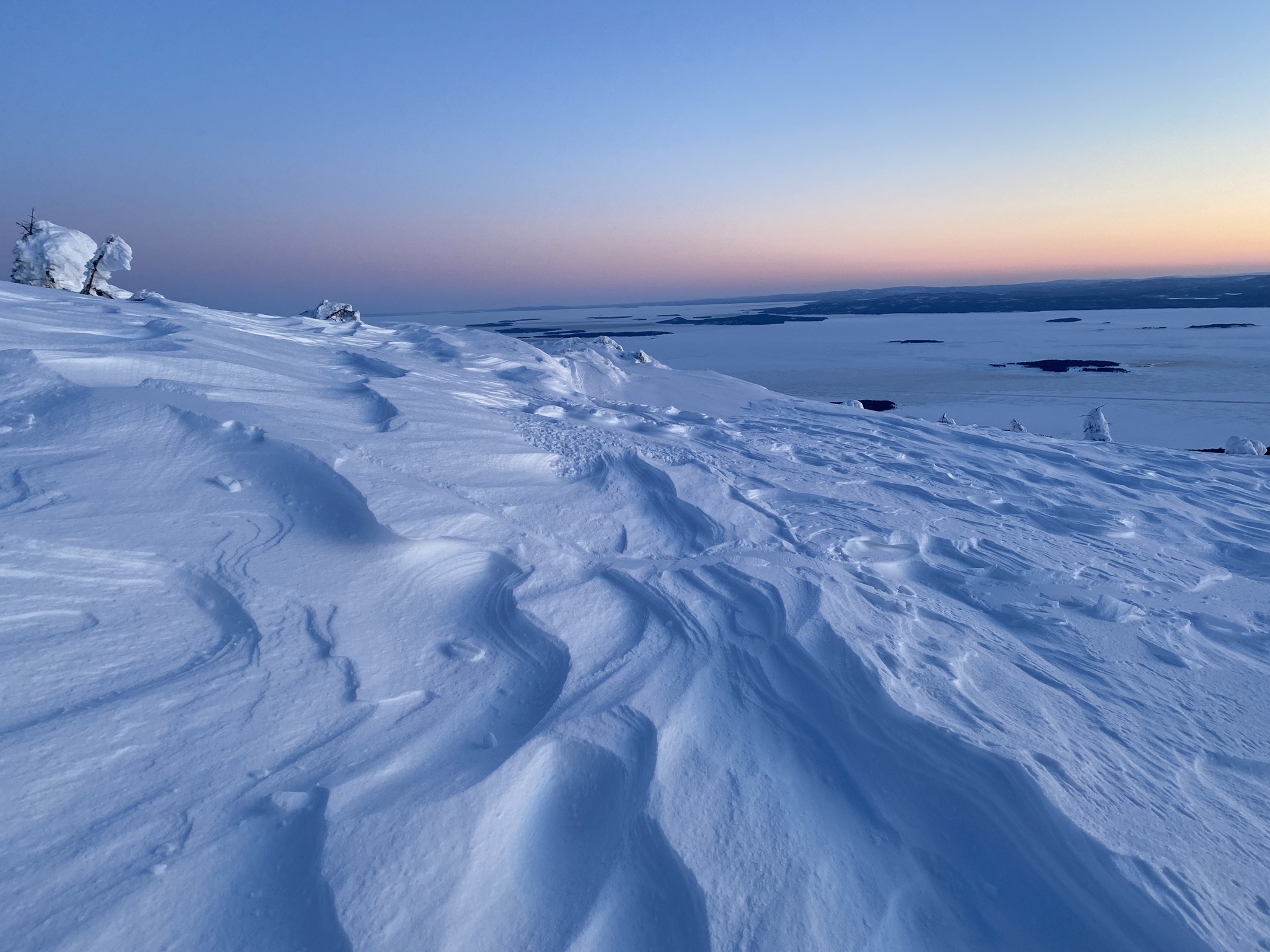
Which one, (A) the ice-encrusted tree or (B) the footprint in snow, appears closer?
(B) the footprint in snow

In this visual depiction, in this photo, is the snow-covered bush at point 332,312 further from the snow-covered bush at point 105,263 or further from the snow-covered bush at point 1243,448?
the snow-covered bush at point 1243,448

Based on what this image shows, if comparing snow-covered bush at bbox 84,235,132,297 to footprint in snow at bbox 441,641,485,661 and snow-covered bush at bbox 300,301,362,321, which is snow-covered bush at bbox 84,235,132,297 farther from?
footprint in snow at bbox 441,641,485,661

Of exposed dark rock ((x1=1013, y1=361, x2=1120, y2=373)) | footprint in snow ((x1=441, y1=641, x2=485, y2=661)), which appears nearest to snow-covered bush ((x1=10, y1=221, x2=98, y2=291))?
footprint in snow ((x1=441, y1=641, x2=485, y2=661))

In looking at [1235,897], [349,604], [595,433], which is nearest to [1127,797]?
[1235,897]

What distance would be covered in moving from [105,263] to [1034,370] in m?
19.2

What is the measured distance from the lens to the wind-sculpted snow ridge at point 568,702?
4.16 feet

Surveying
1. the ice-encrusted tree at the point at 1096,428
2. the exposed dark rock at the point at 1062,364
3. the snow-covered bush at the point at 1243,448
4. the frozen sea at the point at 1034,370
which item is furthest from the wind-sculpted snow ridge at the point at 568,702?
the exposed dark rock at the point at 1062,364

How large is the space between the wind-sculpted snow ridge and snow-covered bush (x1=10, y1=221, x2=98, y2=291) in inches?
205

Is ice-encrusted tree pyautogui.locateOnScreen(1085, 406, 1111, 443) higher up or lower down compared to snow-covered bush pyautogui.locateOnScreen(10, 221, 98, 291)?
lower down

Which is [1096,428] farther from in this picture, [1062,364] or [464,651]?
[1062,364]

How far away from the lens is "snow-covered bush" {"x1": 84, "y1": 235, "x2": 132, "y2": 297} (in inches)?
297

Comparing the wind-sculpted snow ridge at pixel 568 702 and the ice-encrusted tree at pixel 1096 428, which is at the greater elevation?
the wind-sculpted snow ridge at pixel 568 702

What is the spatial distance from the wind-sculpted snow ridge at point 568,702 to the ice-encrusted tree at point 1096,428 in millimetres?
5040

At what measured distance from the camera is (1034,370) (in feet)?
58.7
